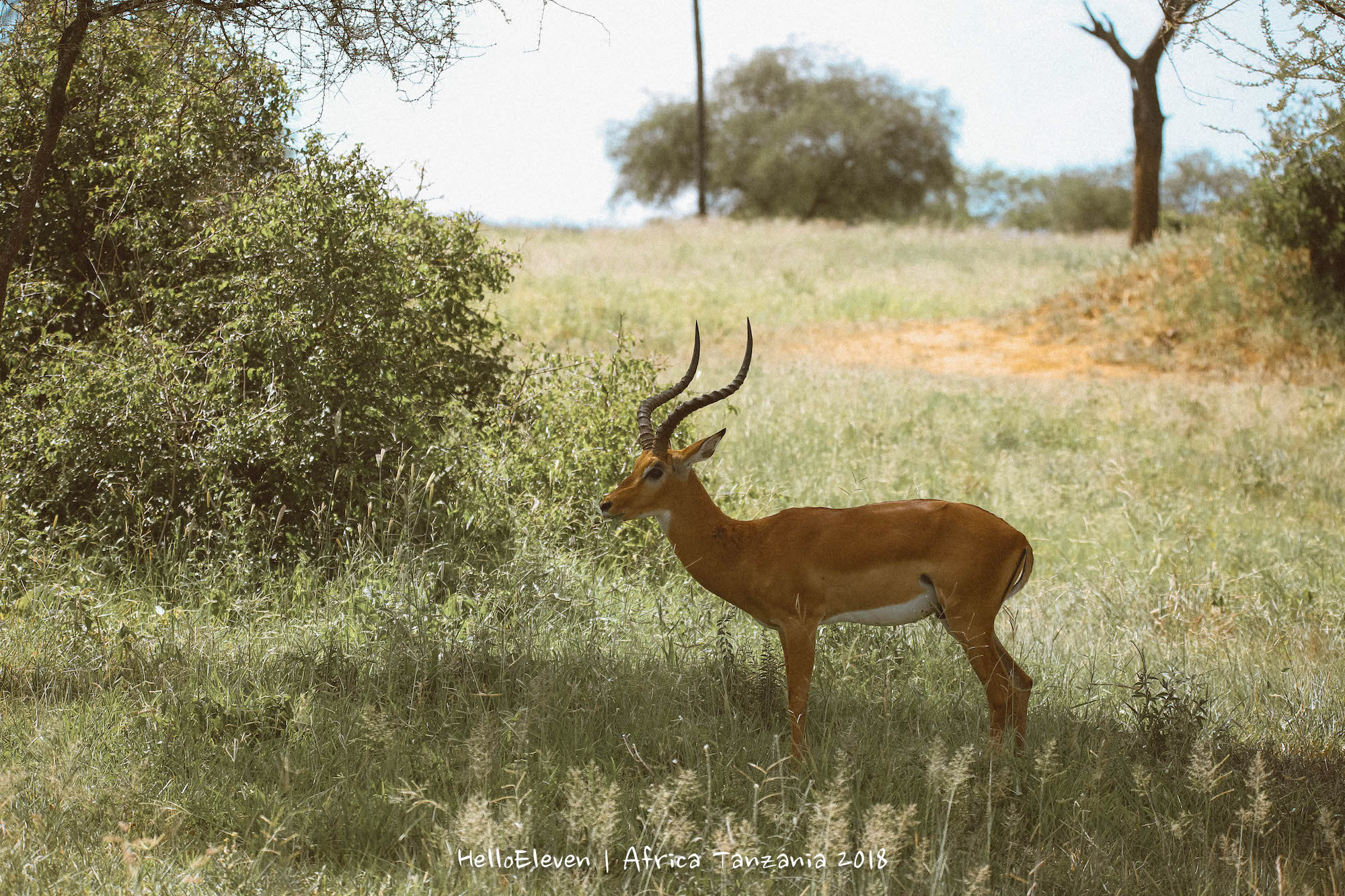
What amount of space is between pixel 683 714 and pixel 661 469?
108 cm

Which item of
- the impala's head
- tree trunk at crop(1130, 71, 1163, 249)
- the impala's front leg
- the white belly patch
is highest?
tree trunk at crop(1130, 71, 1163, 249)

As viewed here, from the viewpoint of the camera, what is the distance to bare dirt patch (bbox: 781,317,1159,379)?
16.5 metres

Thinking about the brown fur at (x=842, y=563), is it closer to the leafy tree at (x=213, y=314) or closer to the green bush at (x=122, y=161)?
the leafy tree at (x=213, y=314)

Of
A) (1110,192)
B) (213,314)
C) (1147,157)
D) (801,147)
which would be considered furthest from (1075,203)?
(213,314)

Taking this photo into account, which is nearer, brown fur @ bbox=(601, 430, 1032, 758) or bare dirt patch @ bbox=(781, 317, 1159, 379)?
brown fur @ bbox=(601, 430, 1032, 758)

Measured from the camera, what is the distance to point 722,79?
4822cm

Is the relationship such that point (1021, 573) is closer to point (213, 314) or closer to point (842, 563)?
point (842, 563)

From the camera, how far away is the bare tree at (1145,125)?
19797 mm

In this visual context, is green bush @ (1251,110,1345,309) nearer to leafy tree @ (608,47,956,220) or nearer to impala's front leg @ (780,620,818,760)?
impala's front leg @ (780,620,818,760)

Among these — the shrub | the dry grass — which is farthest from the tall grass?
the shrub

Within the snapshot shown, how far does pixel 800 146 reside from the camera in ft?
142

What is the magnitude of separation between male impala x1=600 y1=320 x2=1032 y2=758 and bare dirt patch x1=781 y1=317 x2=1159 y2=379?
12.4m

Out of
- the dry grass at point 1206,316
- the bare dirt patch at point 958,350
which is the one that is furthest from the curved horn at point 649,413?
the dry grass at point 1206,316

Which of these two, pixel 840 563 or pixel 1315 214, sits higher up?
pixel 1315 214
